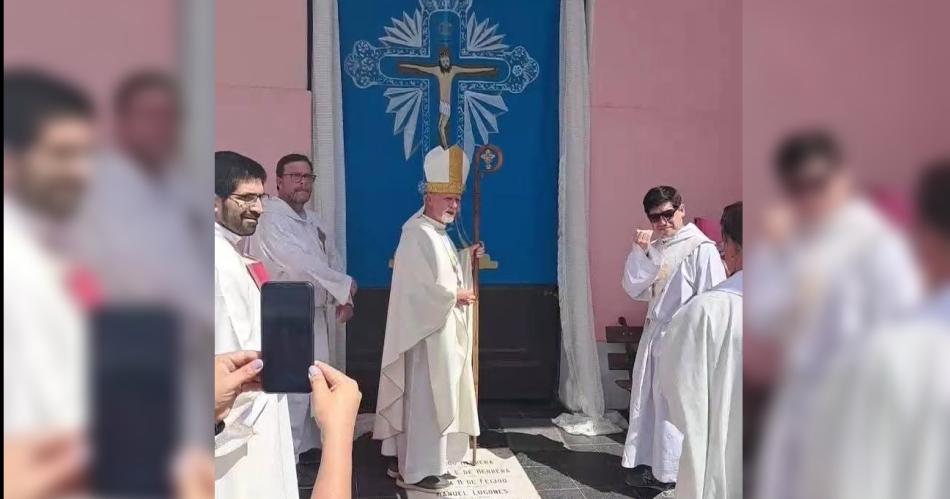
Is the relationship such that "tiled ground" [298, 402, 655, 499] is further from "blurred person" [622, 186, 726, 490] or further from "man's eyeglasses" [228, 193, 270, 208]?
"man's eyeglasses" [228, 193, 270, 208]

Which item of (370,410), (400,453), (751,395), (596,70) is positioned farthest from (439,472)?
(751,395)

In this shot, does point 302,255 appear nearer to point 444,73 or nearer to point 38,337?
point 444,73

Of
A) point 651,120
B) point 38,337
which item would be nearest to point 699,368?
point 38,337

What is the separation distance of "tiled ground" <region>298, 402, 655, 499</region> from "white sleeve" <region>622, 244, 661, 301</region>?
90 centimetres

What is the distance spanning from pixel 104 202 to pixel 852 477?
20.5 inches

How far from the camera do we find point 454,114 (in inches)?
189

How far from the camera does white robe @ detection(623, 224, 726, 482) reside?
11.6 feet

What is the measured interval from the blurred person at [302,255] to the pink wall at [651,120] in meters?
1.69

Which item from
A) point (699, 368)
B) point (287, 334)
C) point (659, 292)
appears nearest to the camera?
point (287, 334)

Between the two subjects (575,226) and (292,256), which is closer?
(292,256)

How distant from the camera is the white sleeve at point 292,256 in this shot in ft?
12.4

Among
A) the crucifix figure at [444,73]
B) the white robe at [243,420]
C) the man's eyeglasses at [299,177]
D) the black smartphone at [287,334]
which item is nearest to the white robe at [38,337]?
the black smartphone at [287,334]

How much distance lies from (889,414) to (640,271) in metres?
3.65

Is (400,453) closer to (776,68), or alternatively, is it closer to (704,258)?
(704,258)
